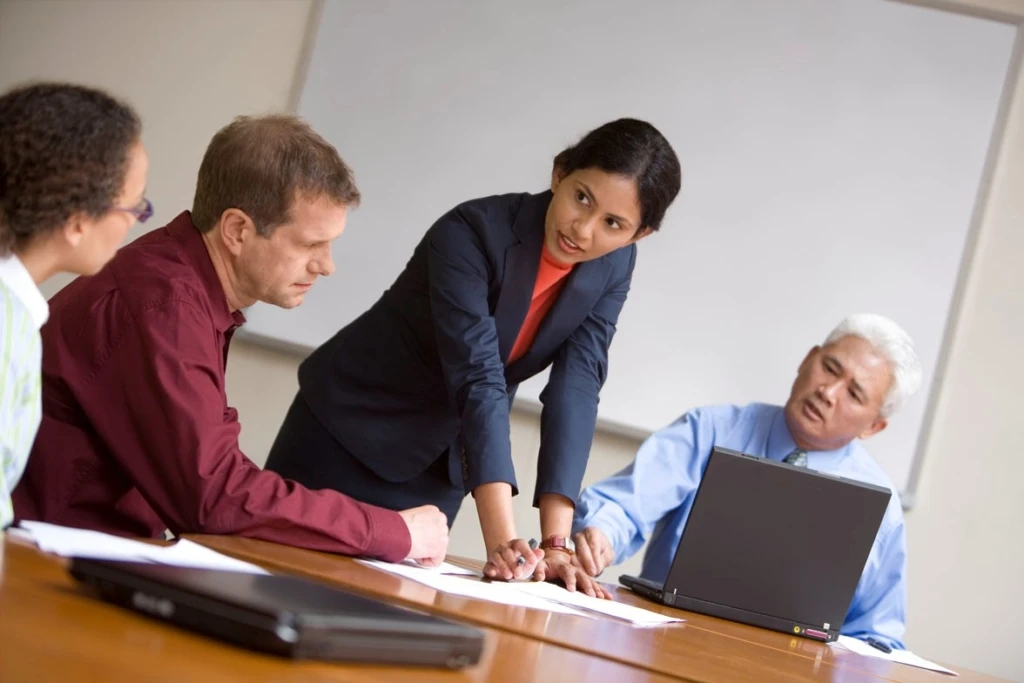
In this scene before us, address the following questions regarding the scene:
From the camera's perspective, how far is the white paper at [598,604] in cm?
157

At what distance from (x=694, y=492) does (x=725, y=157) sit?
134cm

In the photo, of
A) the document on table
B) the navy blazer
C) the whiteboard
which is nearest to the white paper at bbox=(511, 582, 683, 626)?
the document on table

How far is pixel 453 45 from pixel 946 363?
1819 millimetres

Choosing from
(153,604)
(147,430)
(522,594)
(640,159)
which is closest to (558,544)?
(522,594)

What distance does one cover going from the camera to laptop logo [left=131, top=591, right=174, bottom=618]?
2.40ft

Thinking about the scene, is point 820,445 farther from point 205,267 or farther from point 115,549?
point 115,549

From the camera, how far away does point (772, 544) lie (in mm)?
1920

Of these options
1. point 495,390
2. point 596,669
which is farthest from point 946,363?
point 596,669

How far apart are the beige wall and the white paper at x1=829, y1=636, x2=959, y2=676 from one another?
1181 millimetres

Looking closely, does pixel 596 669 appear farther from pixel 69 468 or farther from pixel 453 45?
pixel 453 45

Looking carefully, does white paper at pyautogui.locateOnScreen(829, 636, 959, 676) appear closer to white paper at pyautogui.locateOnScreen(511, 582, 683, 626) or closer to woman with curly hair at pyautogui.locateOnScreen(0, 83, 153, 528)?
white paper at pyautogui.locateOnScreen(511, 582, 683, 626)

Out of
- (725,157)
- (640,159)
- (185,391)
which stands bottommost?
(185,391)

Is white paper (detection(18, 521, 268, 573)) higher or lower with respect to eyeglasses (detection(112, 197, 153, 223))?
lower

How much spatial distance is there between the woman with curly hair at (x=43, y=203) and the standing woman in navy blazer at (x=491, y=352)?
0.82 metres
